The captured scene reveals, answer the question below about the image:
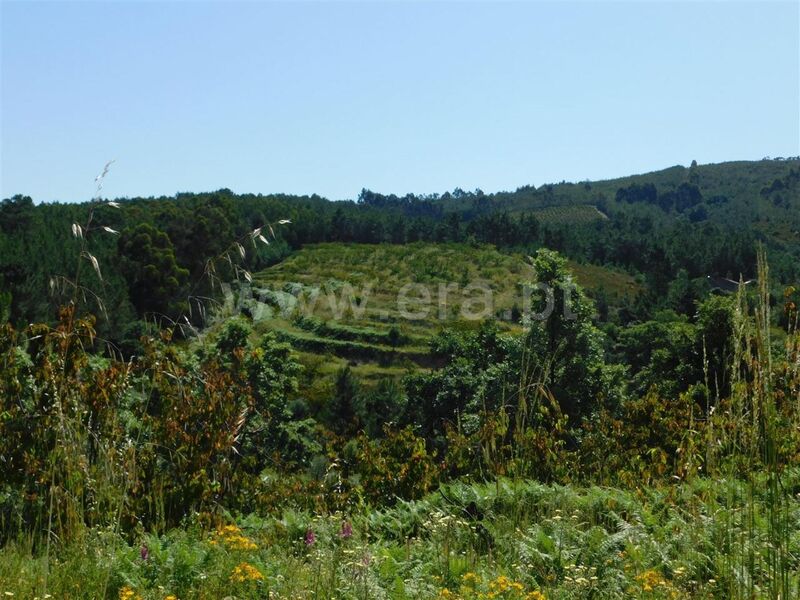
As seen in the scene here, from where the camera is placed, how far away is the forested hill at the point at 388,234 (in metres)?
38.3

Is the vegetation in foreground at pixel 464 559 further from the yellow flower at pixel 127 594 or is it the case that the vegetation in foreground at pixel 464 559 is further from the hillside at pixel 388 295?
the hillside at pixel 388 295

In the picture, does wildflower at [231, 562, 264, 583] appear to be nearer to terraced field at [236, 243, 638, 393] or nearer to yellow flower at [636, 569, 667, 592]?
yellow flower at [636, 569, 667, 592]

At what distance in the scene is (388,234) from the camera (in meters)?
102

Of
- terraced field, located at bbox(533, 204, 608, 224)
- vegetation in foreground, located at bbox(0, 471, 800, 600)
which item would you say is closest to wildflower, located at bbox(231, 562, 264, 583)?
vegetation in foreground, located at bbox(0, 471, 800, 600)

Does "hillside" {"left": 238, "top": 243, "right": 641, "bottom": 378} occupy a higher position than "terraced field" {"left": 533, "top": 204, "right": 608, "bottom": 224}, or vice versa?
"terraced field" {"left": 533, "top": 204, "right": 608, "bottom": 224}

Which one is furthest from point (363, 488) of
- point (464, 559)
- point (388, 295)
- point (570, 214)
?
point (570, 214)

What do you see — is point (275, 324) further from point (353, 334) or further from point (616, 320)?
point (616, 320)

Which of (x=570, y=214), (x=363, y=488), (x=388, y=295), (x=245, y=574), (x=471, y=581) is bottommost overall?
(x=388, y=295)

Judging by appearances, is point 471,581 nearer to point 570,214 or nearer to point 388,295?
point 388,295

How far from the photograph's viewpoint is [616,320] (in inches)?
2522

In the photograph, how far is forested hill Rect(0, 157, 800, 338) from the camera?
38344 mm

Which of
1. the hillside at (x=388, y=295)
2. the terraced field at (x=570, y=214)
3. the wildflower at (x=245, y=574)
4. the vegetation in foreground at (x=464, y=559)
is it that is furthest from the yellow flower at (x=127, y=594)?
the terraced field at (x=570, y=214)

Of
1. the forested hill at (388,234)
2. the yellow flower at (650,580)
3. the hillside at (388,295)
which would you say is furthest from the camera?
the hillside at (388,295)

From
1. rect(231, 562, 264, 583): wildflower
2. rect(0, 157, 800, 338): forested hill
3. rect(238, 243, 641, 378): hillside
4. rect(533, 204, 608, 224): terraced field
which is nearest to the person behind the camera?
rect(231, 562, 264, 583): wildflower
